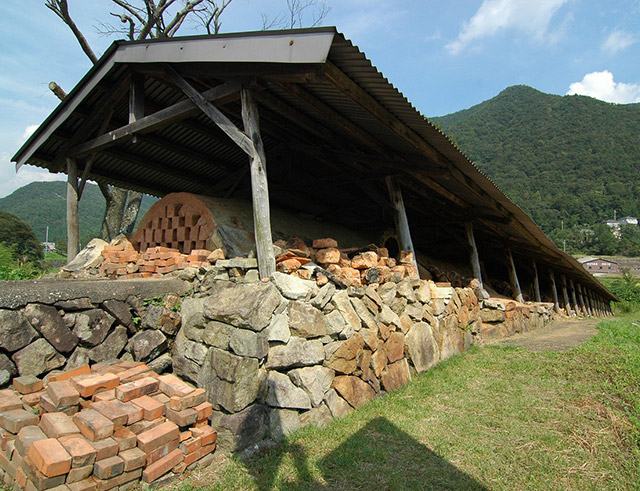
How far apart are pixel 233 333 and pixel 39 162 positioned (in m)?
5.24

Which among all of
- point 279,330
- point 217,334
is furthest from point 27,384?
point 279,330

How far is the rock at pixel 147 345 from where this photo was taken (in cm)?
400

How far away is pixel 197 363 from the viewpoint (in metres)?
3.81

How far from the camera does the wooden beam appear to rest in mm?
4578

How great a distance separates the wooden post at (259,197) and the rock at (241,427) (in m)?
1.33

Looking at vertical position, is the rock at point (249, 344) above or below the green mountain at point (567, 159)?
below

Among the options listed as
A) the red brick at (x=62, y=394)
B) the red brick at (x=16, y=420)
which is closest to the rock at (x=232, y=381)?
the red brick at (x=62, y=394)

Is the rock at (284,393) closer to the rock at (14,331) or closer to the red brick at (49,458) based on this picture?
the red brick at (49,458)

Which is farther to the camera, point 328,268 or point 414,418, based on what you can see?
point 328,268

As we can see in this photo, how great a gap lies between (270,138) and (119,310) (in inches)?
162

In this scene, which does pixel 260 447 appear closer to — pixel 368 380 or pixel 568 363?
pixel 368 380

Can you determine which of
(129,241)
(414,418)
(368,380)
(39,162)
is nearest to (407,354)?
(368,380)

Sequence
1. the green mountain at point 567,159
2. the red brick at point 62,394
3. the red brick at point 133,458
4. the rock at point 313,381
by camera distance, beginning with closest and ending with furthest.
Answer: the red brick at point 133,458 < the red brick at point 62,394 < the rock at point 313,381 < the green mountain at point 567,159

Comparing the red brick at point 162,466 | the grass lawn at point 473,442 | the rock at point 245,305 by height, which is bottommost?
the grass lawn at point 473,442
